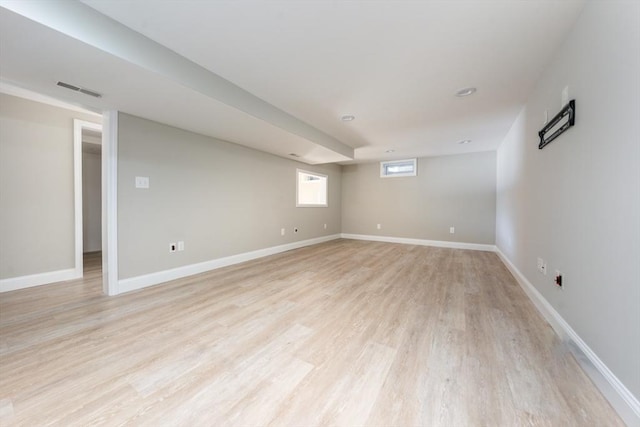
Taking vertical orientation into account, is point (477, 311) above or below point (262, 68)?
below

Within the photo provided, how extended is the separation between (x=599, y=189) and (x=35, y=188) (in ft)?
17.4

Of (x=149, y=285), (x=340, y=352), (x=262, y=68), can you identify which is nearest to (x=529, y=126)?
(x=262, y=68)

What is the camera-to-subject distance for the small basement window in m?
6.08

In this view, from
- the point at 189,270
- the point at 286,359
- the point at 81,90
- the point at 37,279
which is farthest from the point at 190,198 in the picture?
the point at 286,359

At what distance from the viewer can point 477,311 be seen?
7.32ft

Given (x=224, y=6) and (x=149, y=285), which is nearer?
(x=224, y=6)

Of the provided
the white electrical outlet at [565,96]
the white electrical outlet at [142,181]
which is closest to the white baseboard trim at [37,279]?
the white electrical outlet at [142,181]

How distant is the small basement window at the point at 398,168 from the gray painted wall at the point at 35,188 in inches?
234

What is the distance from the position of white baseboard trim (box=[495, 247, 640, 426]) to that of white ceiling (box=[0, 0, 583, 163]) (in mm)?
2147

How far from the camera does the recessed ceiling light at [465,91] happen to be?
98.9 inches

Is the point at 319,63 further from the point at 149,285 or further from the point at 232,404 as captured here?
the point at 149,285

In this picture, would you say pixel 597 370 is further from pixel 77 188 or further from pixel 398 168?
pixel 398 168

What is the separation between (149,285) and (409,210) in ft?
18.3

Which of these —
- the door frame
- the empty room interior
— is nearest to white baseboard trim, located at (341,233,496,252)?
the empty room interior
